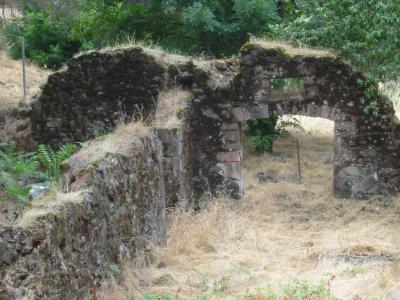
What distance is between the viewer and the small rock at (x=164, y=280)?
6941mm

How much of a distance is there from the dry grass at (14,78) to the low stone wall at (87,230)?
808cm

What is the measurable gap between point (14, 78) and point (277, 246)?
1298cm

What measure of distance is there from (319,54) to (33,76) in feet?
37.0

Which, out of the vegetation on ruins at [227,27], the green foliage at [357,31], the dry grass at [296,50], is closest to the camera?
the green foliage at [357,31]

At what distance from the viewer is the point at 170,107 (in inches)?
417

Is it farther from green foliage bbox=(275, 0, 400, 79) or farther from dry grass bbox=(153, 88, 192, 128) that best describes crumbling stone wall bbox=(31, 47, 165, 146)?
green foliage bbox=(275, 0, 400, 79)

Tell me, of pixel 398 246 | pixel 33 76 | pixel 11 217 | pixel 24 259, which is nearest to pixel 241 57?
pixel 398 246

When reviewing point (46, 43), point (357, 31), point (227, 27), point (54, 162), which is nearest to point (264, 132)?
point (227, 27)

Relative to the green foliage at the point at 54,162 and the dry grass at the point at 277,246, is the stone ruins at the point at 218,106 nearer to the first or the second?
the dry grass at the point at 277,246

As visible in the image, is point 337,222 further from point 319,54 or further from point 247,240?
point 319,54

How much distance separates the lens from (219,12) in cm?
1455

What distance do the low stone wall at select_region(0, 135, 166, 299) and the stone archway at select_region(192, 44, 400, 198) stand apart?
3061 millimetres

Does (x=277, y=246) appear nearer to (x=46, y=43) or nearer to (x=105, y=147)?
(x=105, y=147)

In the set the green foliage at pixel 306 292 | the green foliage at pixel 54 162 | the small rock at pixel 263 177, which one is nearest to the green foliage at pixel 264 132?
the small rock at pixel 263 177
